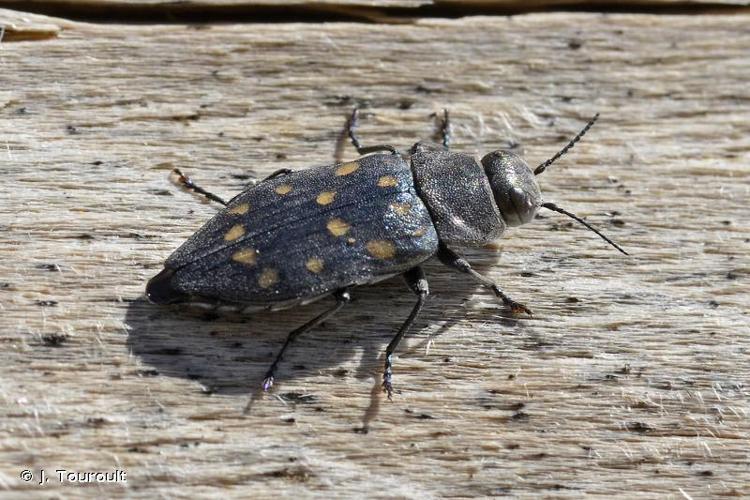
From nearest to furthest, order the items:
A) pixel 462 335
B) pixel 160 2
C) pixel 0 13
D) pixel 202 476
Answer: pixel 202 476 → pixel 462 335 → pixel 0 13 → pixel 160 2

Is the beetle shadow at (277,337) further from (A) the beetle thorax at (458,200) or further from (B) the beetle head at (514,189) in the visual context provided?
(B) the beetle head at (514,189)

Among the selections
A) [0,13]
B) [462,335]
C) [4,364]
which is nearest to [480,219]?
[462,335]

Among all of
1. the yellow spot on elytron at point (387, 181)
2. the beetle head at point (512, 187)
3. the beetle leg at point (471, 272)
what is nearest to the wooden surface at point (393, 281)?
the beetle leg at point (471, 272)

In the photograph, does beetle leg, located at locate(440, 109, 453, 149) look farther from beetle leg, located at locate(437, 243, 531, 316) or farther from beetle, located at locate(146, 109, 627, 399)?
beetle leg, located at locate(437, 243, 531, 316)

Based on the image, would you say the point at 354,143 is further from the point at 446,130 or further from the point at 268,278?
the point at 268,278

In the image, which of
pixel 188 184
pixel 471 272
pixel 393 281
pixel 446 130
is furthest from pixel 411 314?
pixel 188 184

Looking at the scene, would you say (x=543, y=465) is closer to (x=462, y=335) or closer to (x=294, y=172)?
(x=462, y=335)

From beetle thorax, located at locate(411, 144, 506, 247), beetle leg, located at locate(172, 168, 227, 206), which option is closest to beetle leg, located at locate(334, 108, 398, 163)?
beetle thorax, located at locate(411, 144, 506, 247)
